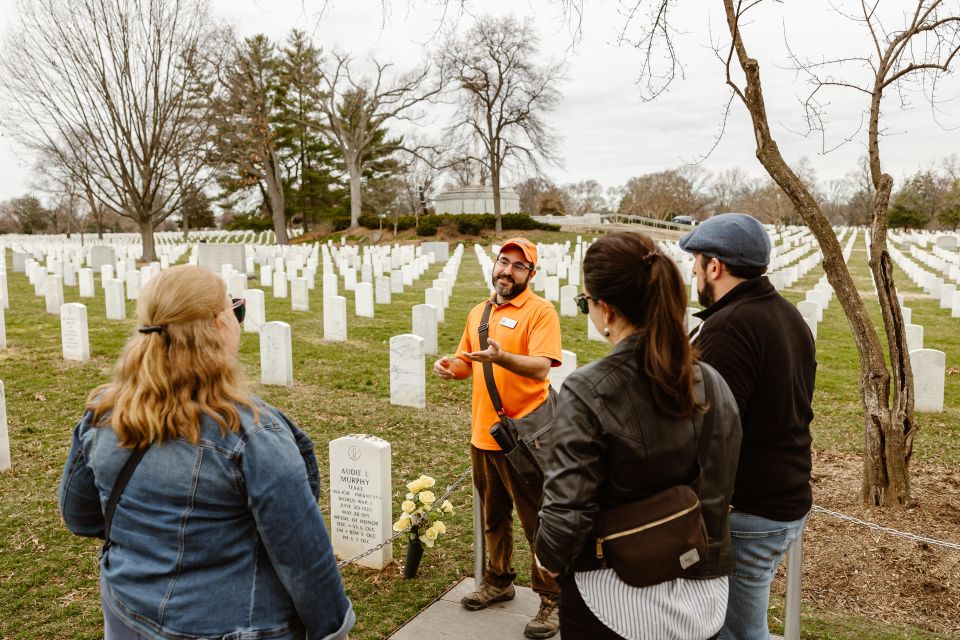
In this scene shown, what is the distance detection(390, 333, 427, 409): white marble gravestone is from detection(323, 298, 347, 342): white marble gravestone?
3.78m

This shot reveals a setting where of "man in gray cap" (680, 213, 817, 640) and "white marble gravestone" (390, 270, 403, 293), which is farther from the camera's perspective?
"white marble gravestone" (390, 270, 403, 293)

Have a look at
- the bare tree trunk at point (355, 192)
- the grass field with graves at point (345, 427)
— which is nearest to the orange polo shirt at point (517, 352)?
the grass field with graves at point (345, 427)

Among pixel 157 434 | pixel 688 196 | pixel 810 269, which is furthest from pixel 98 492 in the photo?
pixel 688 196

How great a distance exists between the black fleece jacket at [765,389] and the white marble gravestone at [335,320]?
32.5 feet

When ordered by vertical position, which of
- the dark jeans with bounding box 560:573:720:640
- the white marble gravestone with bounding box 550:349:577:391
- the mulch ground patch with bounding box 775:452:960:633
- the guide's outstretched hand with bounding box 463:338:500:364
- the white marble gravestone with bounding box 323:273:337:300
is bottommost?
the mulch ground patch with bounding box 775:452:960:633

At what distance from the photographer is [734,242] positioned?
2471 mm

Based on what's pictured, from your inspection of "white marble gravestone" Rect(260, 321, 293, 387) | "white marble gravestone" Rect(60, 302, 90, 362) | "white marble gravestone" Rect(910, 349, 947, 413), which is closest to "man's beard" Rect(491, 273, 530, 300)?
"white marble gravestone" Rect(260, 321, 293, 387)

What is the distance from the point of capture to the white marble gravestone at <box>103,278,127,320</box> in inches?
527

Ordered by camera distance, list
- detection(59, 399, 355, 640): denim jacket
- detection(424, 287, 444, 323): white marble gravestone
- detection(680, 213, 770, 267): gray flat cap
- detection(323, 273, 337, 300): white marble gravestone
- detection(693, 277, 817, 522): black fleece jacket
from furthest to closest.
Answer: detection(323, 273, 337, 300): white marble gravestone
detection(424, 287, 444, 323): white marble gravestone
detection(680, 213, 770, 267): gray flat cap
detection(693, 277, 817, 522): black fleece jacket
detection(59, 399, 355, 640): denim jacket

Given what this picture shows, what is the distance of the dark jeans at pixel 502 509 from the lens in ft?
11.3

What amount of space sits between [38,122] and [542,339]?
25015 millimetres

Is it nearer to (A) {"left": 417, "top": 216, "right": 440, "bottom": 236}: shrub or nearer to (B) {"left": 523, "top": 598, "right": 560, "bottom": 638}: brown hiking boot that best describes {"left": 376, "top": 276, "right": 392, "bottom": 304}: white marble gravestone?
(B) {"left": 523, "top": 598, "right": 560, "bottom": 638}: brown hiking boot

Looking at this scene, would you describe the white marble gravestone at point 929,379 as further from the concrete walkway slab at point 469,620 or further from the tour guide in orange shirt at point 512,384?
the tour guide in orange shirt at point 512,384

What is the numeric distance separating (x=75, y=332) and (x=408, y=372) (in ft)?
16.6
